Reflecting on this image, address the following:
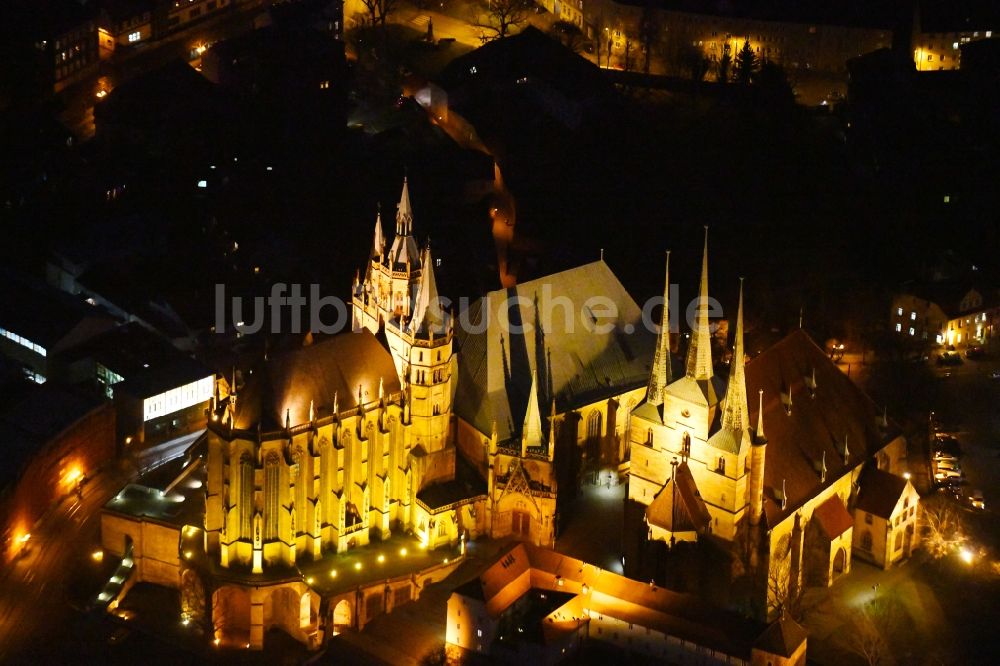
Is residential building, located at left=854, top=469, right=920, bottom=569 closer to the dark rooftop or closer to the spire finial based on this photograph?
the spire finial

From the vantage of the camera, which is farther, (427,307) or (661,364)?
(427,307)

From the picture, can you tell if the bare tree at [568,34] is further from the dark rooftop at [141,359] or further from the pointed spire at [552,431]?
the pointed spire at [552,431]

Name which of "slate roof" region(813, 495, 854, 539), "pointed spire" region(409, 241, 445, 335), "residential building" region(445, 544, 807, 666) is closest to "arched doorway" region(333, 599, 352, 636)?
"residential building" region(445, 544, 807, 666)

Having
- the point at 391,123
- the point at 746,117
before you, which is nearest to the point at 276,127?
the point at 391,123

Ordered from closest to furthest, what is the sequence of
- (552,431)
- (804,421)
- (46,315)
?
1. (804,421)
2. (552,431)
3. (46,315)

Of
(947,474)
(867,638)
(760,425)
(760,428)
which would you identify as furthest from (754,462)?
(947,474)

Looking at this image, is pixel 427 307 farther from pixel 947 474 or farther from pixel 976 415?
pixel 976 415
